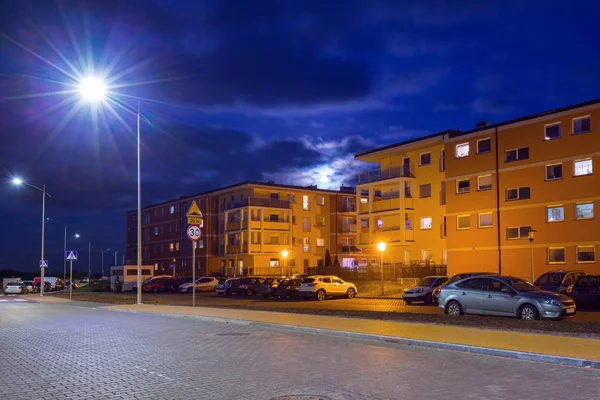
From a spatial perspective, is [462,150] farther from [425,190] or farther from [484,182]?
[425,190]

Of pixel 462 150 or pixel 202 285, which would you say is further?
pixel 202 285

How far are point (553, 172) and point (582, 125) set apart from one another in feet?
11.6

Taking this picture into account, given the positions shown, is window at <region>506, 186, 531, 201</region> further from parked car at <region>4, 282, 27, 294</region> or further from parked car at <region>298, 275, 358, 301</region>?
parked car at <region>4, 282, 27, 294</region>

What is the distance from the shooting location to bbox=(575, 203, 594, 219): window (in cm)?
3706

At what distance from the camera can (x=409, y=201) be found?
2112 inches

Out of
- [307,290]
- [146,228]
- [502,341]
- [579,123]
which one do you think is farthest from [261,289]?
[146,228]

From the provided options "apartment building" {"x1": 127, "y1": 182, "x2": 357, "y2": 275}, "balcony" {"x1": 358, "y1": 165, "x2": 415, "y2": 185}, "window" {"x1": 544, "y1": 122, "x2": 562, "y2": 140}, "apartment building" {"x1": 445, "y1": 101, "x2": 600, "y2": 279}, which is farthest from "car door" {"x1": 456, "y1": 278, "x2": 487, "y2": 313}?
"apartment building" {"x1": 127, "y1": 182, "x2": 357, "y2": 275}

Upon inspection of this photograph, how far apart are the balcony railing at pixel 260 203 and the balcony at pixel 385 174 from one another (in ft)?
64.0

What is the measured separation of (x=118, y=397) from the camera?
28.3 ft

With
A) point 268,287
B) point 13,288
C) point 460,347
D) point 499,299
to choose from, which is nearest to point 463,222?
point 268,287

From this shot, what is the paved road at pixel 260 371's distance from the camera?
29.2 feet

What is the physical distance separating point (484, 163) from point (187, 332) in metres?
31.3

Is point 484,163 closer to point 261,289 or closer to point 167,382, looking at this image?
point 261,289

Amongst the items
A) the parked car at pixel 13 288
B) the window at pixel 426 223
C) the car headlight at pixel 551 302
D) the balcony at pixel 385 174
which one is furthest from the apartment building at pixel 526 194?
the parked car at pixel 13 288
